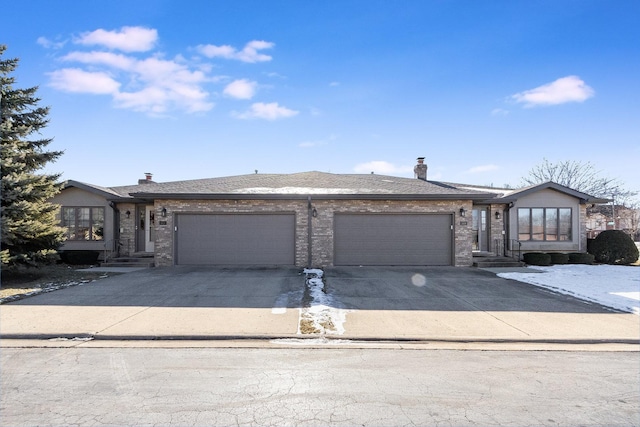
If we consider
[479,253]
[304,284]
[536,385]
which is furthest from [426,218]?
[536,385]

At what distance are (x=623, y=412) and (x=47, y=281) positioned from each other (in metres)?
13.1

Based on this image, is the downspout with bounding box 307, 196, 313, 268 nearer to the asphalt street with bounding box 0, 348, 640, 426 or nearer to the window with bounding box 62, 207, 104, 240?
the asphalt street with bounding box 0, 348, 640, 426

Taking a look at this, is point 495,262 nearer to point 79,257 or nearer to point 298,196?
point 298,196

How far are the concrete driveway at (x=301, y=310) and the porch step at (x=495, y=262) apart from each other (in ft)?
11.0

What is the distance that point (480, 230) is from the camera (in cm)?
1603

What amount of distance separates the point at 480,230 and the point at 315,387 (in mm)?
14440

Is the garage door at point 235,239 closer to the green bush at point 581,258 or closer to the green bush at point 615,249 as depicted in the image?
the green bush at point 581,258

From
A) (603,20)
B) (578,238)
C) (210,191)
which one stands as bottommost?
(578,238)

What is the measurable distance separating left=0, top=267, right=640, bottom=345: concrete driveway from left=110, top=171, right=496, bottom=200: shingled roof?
3737mm

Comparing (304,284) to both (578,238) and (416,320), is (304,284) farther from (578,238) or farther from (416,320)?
(578,238)

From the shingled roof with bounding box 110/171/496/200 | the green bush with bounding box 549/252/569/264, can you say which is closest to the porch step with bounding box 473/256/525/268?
the green bush with bounding box 549/252/569/264

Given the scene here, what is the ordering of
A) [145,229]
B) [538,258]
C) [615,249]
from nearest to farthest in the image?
[538,258], [615,249], [145,229]

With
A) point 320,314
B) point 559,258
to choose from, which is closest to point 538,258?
point 559,258

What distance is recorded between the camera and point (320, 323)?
20.2ft
